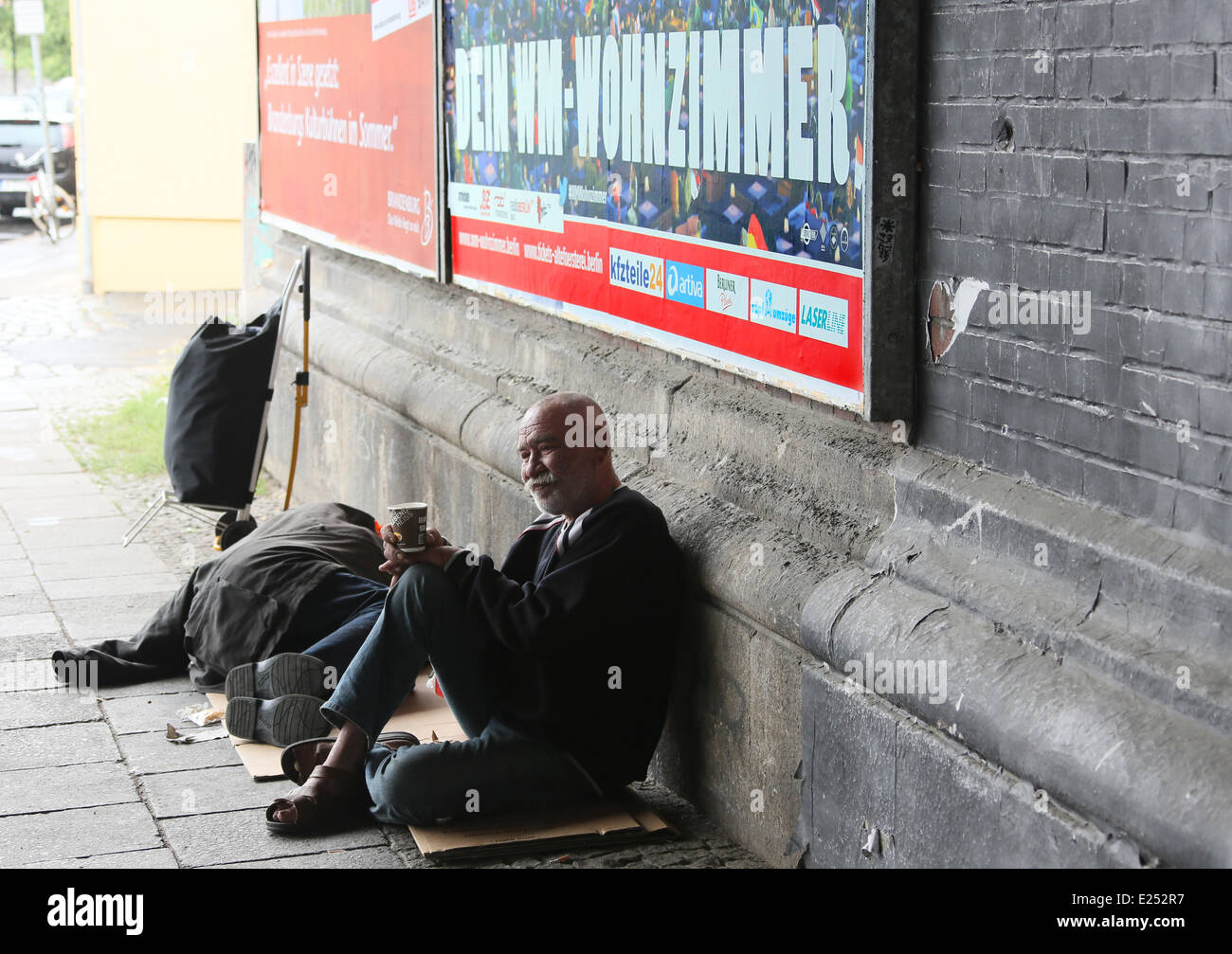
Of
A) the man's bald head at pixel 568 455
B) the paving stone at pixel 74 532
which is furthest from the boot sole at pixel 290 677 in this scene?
the paving stone at pixel 74 532

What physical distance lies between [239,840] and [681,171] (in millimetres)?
2294

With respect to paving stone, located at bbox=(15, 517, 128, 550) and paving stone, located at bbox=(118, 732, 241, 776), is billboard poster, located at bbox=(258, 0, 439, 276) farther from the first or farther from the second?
paving stone, located at bbox=(118, 732, 241, 776)

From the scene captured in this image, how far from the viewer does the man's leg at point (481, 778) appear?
424 centimetres

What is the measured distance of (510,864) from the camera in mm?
4117

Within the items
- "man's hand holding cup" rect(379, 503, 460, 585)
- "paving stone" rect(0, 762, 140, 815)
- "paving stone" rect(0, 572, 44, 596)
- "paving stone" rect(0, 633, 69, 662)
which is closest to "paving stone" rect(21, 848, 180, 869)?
"paving stone" rect(0, 762, 140, 815)

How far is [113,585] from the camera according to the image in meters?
7.20

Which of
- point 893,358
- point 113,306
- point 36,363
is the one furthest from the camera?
point 113,306

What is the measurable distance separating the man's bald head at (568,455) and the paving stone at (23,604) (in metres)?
3.26

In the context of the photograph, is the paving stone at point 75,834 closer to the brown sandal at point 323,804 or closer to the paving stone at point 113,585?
the brown sandal at point 323,804

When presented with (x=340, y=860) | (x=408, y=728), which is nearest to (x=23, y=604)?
(x=408, y=728)

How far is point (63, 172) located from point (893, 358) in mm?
25678

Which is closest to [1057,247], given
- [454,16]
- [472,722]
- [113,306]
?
[472,722]

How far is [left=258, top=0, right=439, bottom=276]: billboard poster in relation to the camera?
280 inches
